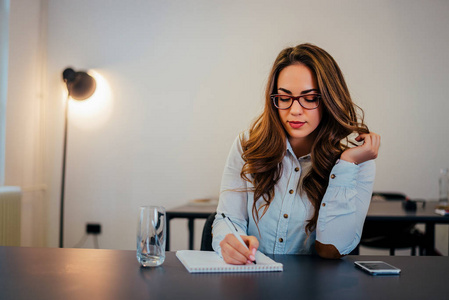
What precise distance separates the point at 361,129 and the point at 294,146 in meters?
0.26

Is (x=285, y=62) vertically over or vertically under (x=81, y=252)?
over

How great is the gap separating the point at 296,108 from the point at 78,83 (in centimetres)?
263

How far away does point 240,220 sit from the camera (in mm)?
1531

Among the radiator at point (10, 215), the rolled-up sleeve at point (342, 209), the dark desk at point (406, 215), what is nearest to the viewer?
the rolled-up sleeve at point (342, 209)

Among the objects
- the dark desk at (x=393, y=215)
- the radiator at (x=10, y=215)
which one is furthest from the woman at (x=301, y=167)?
the radiator at (x=10, y=215)

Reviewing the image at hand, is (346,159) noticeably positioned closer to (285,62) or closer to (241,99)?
(285,62)

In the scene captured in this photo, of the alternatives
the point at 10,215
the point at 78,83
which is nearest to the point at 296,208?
the point at 10,215

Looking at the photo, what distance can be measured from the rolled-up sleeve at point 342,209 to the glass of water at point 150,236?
0.54 meters

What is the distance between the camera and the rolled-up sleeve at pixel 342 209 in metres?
1.33

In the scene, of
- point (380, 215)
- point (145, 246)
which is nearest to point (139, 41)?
point (380, 215)

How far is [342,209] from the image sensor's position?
1.36 metres

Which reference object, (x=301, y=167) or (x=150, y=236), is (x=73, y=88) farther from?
(x=150, y=236)

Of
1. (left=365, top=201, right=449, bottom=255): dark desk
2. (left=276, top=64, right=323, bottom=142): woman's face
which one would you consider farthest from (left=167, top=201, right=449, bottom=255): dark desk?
(left=276, top=64, right=323, bottom=142): woman's face

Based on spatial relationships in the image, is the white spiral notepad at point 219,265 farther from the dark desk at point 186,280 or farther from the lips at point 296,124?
the lips at point 296,124
